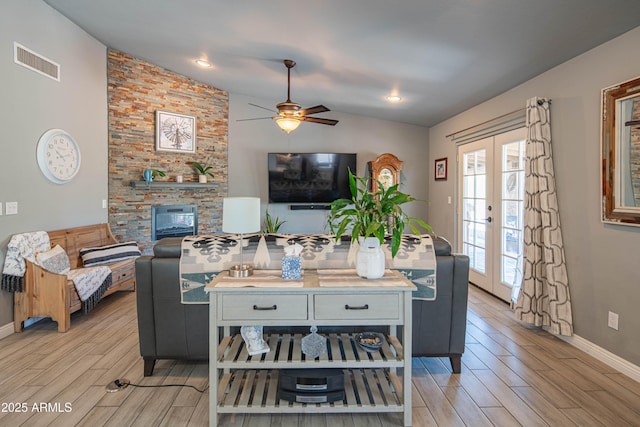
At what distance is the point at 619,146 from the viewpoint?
2443mm

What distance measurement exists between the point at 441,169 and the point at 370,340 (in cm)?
433

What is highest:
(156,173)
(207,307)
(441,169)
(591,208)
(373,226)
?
(441,169)

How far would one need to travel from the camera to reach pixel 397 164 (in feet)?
19.6

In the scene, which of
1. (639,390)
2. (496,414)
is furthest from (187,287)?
(639,390)

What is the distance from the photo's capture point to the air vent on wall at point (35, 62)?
3266 millimetres

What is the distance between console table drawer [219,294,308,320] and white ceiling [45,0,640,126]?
2.20 meters

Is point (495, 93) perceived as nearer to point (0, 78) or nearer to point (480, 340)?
point (480, 340)

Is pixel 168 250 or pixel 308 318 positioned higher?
pixel 168 250

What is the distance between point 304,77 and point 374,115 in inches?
73.7

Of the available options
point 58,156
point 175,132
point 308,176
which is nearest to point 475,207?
point 308,176

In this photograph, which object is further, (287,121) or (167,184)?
(167,184)

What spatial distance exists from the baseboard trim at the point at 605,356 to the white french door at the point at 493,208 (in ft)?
2.97

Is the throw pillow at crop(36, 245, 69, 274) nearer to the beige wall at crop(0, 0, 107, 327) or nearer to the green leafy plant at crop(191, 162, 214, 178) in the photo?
the beige wall at crop(0, 0, 107, 327)

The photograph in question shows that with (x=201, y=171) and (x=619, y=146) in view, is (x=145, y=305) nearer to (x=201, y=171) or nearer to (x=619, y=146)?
(x=619, y=146)
